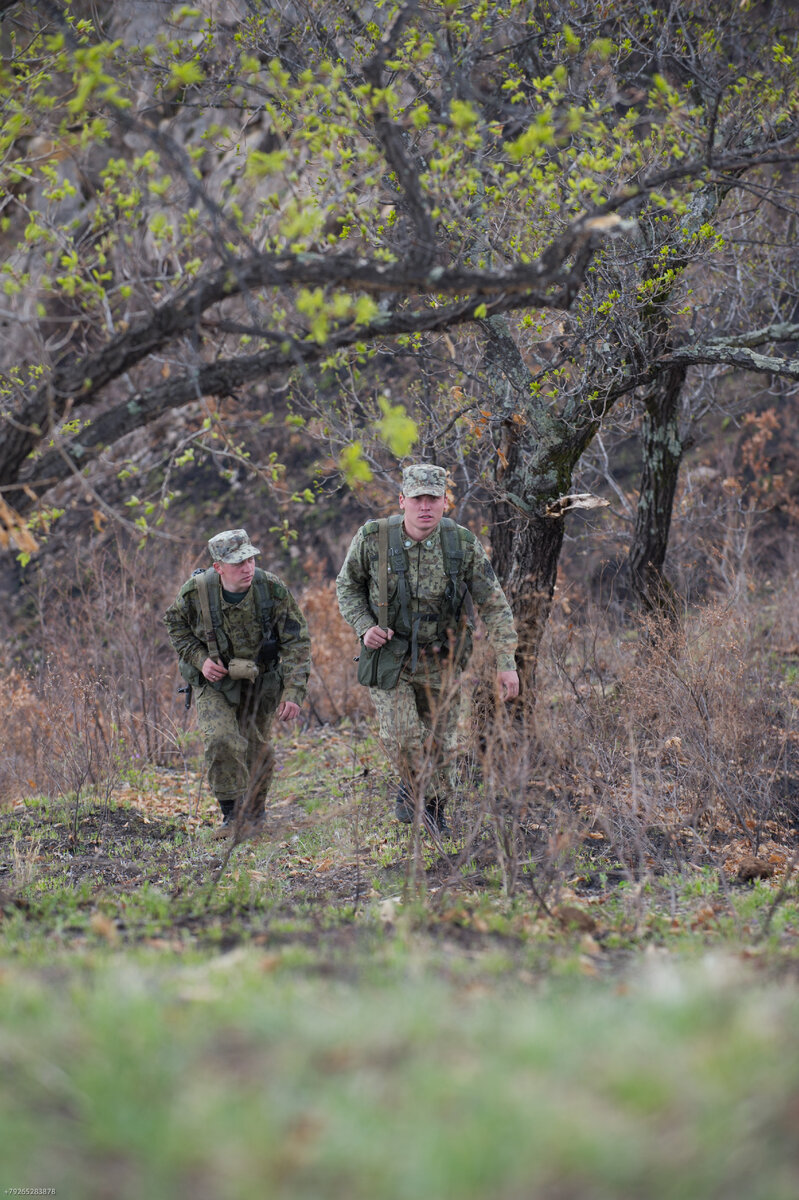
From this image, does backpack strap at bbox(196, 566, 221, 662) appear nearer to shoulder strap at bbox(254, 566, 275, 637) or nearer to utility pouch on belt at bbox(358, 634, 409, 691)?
shoulder strap at bbox(254, 566, 275, 637)

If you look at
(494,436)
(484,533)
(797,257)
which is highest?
(797,257)

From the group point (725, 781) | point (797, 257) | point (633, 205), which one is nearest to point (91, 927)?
point (725, 781)

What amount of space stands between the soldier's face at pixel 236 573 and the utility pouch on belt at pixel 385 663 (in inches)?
34.2

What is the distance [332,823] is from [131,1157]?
4.86m

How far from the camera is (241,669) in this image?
6.47m

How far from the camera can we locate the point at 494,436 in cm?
744

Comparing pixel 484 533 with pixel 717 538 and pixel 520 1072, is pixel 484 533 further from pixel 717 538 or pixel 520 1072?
pixel 717 538

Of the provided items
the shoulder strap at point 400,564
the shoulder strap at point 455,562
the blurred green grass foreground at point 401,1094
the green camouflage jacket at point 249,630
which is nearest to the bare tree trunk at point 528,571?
the shoulder strap at point 455,562

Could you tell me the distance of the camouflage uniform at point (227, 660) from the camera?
21.4 ft

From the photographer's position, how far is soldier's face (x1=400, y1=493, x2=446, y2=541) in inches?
237

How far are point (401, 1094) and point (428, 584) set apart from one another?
4104mm

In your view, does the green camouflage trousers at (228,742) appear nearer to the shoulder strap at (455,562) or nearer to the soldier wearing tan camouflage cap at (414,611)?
the soldier wearing tan camouflage cap at (414,611)

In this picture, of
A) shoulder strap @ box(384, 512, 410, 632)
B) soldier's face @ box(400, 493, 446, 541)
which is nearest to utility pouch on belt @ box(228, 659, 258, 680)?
shoulder strap @ box(384, 512, 410, 632)

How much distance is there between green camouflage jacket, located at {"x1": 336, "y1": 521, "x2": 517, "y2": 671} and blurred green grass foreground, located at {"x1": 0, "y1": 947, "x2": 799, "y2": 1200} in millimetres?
3456
